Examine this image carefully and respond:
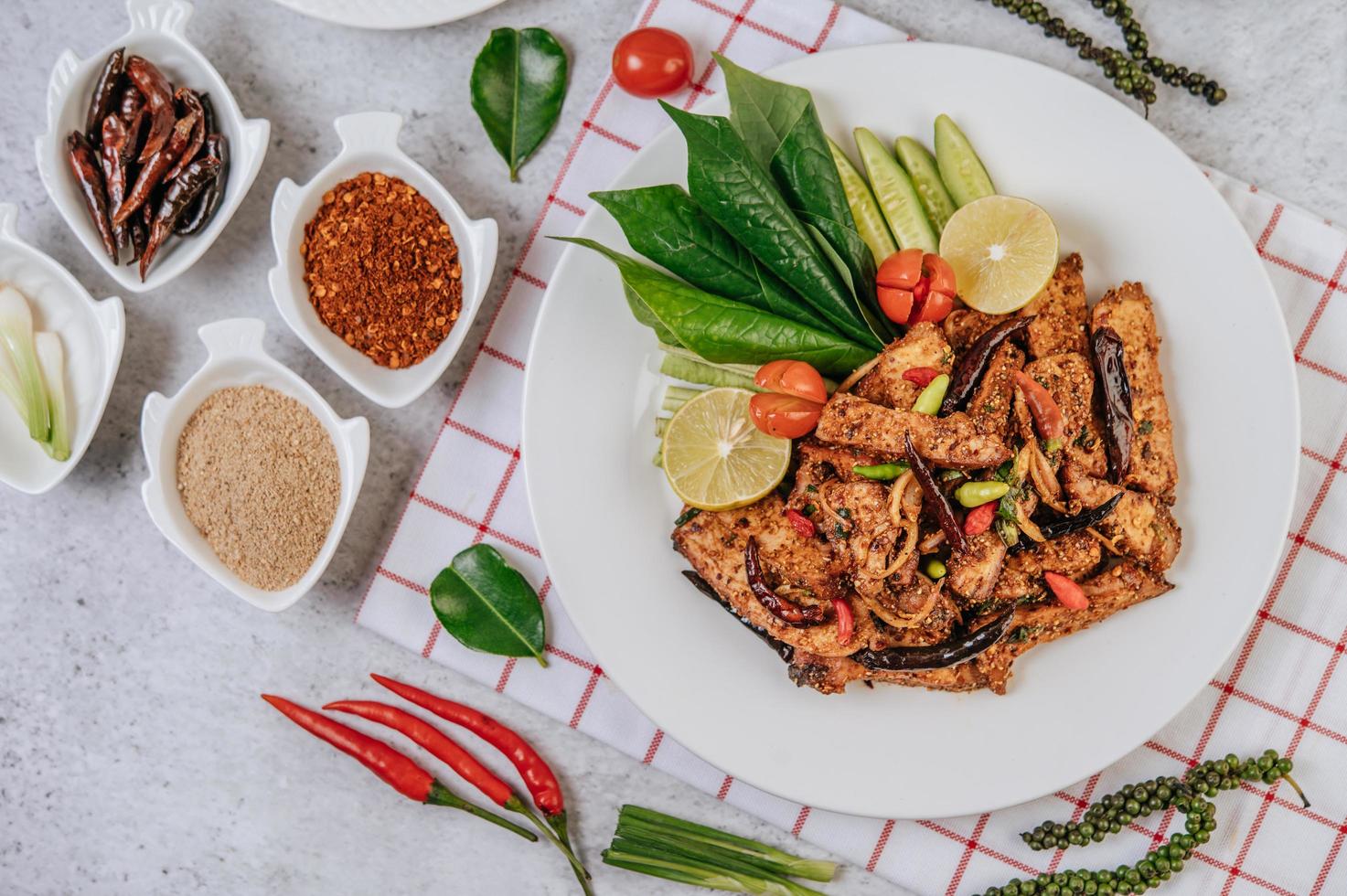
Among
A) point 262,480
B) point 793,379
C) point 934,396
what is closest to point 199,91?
point 262,480

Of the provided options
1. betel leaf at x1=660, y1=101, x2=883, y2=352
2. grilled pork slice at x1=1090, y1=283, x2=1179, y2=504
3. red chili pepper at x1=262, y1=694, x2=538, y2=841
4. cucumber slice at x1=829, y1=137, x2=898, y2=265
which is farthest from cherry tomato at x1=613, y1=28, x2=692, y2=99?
red chili pepper at x1=262, y1=694, x2=538, y2=841

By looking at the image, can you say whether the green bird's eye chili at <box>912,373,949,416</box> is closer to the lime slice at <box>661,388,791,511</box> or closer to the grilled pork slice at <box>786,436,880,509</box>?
the grilled pork slice at <box>786,436,880,509</box>

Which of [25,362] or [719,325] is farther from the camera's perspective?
[25,362]

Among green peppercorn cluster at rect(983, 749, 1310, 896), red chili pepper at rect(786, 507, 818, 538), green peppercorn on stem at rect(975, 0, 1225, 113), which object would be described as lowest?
green peppercorn cluster at rect(983, 749, 1310, 896)

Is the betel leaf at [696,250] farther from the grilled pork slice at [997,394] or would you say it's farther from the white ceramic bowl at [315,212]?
the white ceramic bowl at [315,212]

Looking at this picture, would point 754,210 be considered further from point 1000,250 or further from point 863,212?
point 1000,250

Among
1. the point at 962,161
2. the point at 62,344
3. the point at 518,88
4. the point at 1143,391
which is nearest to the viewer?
the point at 1143,391

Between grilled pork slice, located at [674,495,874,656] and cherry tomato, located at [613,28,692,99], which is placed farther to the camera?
cherry tomato, located at [613,28,692,99]

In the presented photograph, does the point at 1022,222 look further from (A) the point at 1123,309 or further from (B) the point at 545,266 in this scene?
(B) the point at 545,266
